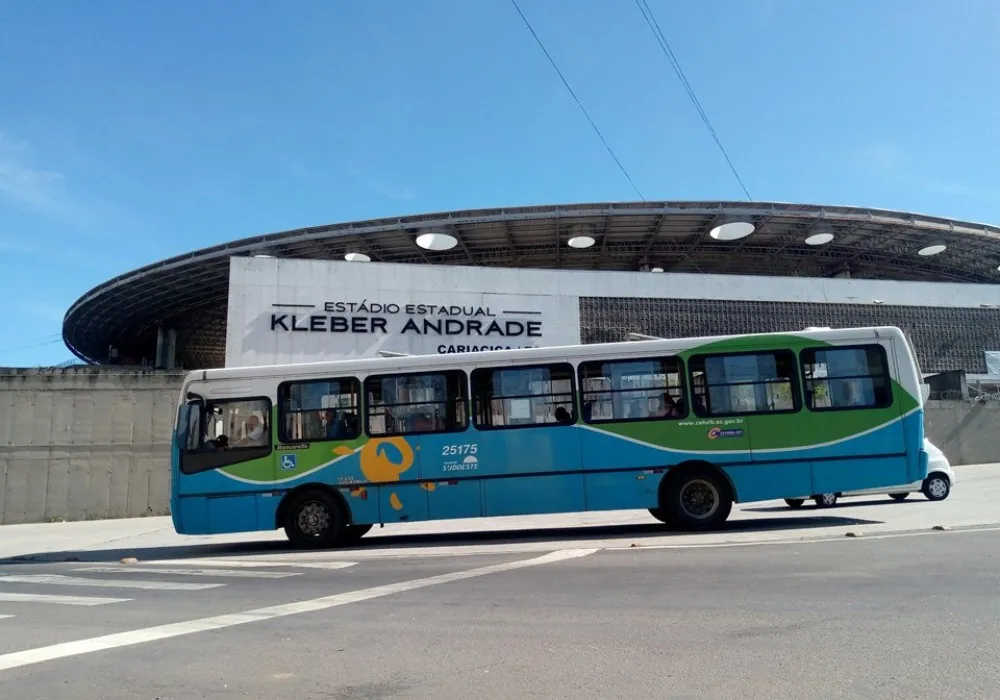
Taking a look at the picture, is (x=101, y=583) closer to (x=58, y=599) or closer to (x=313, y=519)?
(x=58, y=599)

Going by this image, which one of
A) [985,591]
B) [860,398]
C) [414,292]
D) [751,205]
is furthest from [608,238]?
[985,591]

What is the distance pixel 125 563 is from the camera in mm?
11984

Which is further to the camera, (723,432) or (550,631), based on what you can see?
(723,432)

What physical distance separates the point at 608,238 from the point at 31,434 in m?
25.8

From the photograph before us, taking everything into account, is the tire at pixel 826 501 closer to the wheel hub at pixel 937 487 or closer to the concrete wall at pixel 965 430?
the wheel hub at pixel 937 487

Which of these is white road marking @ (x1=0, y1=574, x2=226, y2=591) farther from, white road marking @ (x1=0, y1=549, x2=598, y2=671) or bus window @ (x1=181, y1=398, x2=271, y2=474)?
bus window @ (x1=181, y1=398, x2=271, y2=474)

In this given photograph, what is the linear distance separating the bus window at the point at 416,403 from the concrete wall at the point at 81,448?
1088cm

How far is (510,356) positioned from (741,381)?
3853 mm

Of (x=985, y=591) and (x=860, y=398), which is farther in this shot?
(x=860, y=398)

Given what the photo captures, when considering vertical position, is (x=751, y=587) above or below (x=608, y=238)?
below

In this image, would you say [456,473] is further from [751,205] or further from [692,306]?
[751,205]

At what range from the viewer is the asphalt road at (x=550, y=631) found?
4551mm

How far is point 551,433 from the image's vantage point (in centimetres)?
1233

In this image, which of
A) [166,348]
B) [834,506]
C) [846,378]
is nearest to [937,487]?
[834,506]
